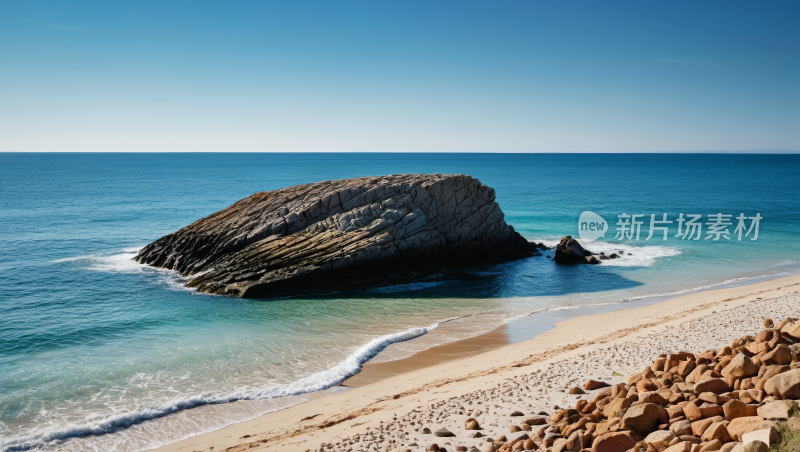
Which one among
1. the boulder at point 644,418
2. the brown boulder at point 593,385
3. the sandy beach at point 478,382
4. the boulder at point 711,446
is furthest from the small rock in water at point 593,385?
the boulder at point 711,446

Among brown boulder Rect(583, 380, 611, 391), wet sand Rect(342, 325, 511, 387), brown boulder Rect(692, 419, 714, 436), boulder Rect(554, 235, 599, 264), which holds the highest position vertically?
brown boulder Rect(692, 419, 714, 436)

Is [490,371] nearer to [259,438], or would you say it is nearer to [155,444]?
[259,438]

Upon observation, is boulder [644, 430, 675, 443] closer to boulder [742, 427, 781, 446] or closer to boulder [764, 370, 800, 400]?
boulder [742, 427, 781, 446]

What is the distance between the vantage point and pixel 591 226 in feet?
168

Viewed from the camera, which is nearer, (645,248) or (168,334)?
(168,334)

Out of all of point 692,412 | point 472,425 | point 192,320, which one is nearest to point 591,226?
point 192,320

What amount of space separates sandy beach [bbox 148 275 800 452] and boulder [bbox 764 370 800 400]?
3.66m

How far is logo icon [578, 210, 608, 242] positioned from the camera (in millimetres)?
45075

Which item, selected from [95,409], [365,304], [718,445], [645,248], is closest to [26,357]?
[95,409]

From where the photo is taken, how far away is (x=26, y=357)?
1717cm

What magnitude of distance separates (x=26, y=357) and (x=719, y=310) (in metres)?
25.5

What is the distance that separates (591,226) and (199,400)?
45.4m

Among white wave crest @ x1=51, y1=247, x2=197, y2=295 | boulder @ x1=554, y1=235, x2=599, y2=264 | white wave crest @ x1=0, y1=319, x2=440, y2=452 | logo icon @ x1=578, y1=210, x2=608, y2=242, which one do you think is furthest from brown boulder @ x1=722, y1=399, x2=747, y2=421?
logo icon @ x1=578, y1=210, x2=608, y2=242

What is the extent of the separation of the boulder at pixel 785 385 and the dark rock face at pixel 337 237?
20951 millimetres
